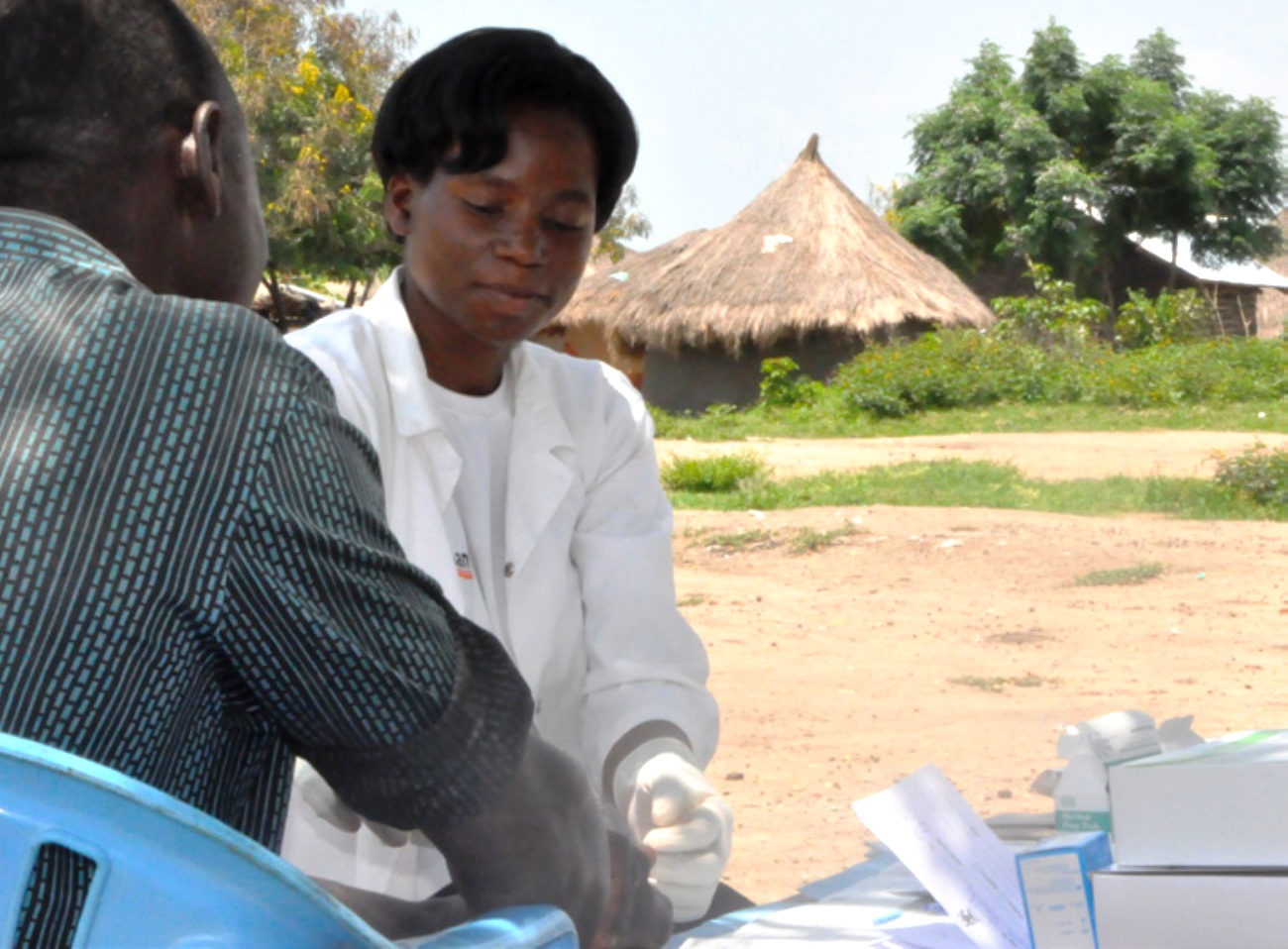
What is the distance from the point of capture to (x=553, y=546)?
1907 millimetres

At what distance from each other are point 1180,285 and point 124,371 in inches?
1022

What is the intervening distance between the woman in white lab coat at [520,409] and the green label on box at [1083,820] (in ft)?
1.41

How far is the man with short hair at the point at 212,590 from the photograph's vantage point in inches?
33.0

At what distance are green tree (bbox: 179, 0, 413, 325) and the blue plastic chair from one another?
16003mm

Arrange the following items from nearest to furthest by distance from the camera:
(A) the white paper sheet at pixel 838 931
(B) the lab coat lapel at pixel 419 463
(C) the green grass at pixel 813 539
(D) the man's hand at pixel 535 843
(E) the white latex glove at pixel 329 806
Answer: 1. (D) the man's hand at pixel 535 843
2. (E) the white latex glove at pixel 329 806
3. (A) the white paper sheet at pixel 838 931
4. (B) the lab coat lapel at pixel 419 463
5. (C) the green grass at pixel 813 539

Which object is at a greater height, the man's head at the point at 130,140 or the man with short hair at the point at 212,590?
the man's head at the point at 130,140

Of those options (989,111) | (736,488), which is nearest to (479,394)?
(736,488)

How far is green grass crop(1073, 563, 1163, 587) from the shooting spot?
7073 mm

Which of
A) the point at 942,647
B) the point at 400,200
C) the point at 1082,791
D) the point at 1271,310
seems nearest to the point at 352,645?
the point at 1082,791

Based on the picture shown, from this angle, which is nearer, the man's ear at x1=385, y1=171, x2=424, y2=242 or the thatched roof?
the man's ear at x1=385, y1=171, x2=424, y2=242

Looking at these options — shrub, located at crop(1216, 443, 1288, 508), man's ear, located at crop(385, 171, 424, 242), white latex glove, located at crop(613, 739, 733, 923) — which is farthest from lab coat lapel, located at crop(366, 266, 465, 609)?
shrub, located at crop(1216, 443, 1288, 508)

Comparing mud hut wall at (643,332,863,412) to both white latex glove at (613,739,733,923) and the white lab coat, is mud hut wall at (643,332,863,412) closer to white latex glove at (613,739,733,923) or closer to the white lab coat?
the white lab coat

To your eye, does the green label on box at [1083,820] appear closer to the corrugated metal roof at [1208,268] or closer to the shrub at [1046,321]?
the shrub at [1046,321]

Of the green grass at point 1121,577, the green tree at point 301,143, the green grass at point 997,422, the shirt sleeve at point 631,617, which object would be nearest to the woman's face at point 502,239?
the shirt sleeve at point 631,617
